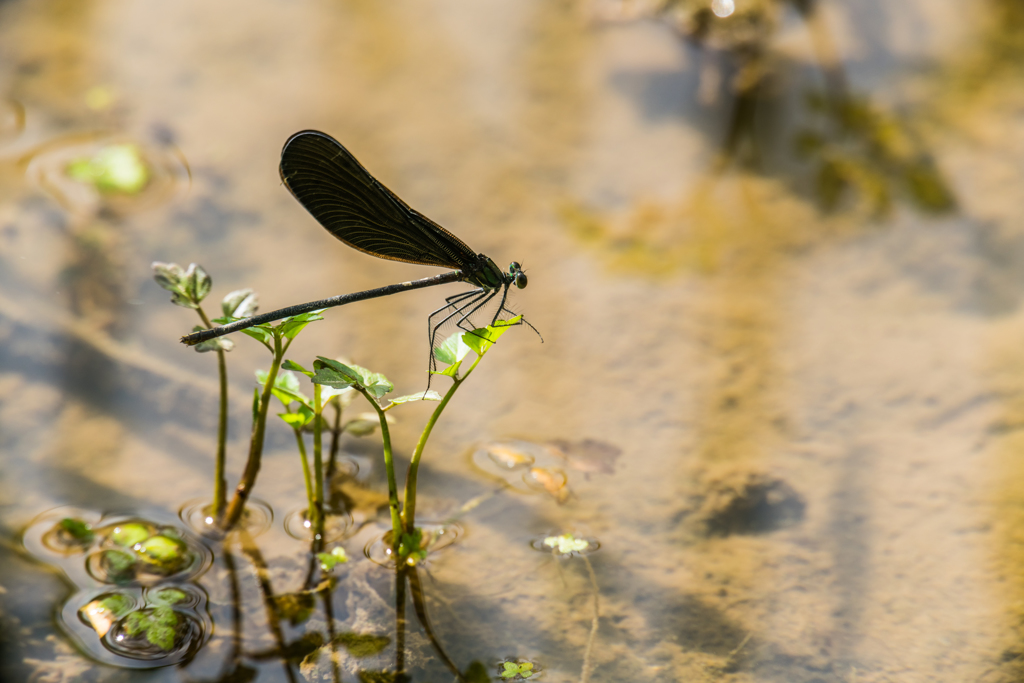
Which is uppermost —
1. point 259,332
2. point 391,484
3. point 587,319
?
point 587,319

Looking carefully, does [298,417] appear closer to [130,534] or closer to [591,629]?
[130,534]

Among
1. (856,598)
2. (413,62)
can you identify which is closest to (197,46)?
(413,62)

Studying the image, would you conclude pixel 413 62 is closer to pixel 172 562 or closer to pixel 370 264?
pixel 370 264

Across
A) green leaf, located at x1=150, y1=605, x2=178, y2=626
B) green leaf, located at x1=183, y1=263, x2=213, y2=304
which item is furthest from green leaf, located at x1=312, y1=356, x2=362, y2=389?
green leaf, located at x1=150, y1=605, x2=178, y2=626

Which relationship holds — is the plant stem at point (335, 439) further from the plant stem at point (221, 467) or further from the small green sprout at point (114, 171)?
the small green sprout at point (114, 171)

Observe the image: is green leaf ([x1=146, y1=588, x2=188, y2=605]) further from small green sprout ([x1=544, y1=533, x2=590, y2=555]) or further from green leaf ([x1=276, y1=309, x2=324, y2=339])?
small green sprout ([x1=544, y1=533, x2=590, y2=555])

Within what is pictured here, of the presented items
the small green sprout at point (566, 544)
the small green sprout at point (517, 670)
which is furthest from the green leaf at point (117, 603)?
the small green sprout at point (566, 544)

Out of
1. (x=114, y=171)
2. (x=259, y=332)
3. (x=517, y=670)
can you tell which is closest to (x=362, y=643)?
(x=517, y=670)
